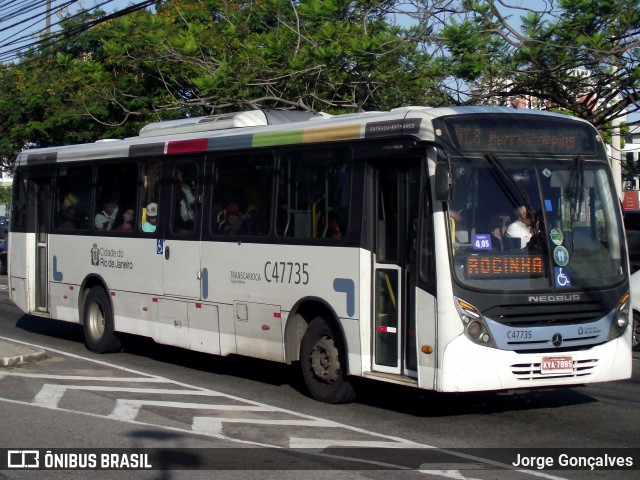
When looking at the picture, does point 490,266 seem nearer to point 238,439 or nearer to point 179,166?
point 238,439

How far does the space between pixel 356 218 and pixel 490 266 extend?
164 cm

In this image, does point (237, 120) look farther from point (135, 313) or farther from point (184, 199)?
point (135, 313)

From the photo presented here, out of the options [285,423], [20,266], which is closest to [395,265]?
[285,423]

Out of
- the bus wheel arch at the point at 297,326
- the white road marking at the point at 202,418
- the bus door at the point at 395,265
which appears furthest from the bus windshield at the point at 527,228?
the bus wheel arch at the point at 297,326

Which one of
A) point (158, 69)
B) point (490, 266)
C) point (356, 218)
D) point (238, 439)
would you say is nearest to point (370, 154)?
point (356, 218)

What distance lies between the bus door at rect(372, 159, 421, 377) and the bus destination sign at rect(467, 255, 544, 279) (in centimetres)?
65

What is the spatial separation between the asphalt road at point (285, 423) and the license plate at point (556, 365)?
0.46 m

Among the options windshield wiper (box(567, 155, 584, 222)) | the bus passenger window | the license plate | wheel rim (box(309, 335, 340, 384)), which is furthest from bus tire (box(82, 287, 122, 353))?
windshield wiper (box(567, 155, 584, 222))

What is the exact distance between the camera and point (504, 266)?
927 centimetres

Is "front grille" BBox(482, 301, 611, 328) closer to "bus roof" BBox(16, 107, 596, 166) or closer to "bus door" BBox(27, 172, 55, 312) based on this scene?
"bus roof" BBox(16, 107, 596, 166)

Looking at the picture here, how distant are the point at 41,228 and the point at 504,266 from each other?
9.63 m

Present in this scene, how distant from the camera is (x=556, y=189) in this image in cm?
967

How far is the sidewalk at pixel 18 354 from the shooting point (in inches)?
510

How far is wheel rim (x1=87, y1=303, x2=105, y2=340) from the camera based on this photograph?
14836mm
